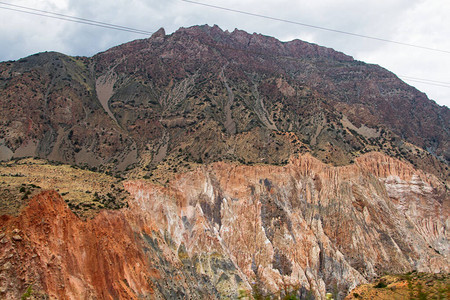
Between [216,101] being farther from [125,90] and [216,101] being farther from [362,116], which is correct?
[362,116]

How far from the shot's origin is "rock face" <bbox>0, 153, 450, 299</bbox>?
46538mm

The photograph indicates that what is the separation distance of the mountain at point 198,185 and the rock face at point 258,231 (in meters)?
0.25

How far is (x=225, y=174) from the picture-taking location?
82.2m

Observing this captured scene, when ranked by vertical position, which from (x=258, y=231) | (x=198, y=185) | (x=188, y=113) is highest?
(x=188, y=113)

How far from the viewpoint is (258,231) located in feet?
252

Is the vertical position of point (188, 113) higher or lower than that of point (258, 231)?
higher

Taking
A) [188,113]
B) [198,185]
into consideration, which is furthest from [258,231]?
[188,113]

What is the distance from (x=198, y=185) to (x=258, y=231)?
15501 mm

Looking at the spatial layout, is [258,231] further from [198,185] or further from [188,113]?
[188,113]

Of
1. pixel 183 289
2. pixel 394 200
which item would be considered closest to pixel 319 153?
pixel 394 200

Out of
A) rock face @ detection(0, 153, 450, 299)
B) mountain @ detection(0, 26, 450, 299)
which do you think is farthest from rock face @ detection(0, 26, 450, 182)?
rock face @ detection(0, 153, 450, 299)

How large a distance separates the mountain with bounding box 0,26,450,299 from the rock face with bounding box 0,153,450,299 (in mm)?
255

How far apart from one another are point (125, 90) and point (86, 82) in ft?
46.8

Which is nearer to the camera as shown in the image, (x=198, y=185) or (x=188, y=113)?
(x=198, y=185)
